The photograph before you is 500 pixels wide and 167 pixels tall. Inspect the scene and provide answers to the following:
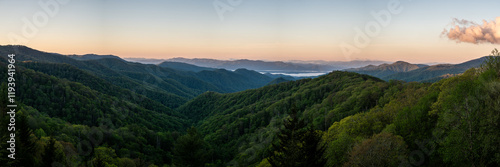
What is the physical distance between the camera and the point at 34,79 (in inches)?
7279

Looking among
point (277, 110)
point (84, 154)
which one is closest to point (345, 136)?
point (84, 154)

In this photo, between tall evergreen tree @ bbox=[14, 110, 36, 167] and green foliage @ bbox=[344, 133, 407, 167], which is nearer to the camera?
green foliage @ bbox=[344, 133, 407, 167]

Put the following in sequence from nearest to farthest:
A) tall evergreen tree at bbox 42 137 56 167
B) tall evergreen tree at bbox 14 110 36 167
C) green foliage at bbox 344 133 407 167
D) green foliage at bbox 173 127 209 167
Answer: green foliage at bbox 344 133 407 167, tall evergreen tree at bbox 42 137 56 167, tall evergreen tree at bbox 14 110 36 167, green foliage at bbox 173 127 209 167

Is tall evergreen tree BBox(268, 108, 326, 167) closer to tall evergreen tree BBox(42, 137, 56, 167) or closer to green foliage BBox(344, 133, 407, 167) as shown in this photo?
green foliage BBox(344, 133, 407, 167)

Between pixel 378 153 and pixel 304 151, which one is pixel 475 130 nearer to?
pixel 378 153

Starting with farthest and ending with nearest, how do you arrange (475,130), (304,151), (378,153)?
1. (378,153)
2. (304,151)
3. (475,130)

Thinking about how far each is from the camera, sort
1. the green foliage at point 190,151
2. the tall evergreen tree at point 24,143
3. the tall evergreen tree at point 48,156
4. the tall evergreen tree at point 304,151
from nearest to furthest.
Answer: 1. the tall evergreen tree at point 304,151
2. the tall evergreen tree at point 48,156
3. the tall evergreen tree at point 24,143
4. the green foliage at point 190,151

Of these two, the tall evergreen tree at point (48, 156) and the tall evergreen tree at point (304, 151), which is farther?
the tall evergreen tree at point (48, 156)

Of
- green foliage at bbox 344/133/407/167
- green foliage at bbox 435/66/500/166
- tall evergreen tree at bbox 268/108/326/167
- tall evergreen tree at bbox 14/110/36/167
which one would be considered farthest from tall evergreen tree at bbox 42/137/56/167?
green foliage at bbox 435/66/500/166

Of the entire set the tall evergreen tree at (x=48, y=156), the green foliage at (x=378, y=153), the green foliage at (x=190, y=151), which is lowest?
the green foliage at (x=190, y=151)

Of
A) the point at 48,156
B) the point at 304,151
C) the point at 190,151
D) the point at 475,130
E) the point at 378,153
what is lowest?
the point at 190,151

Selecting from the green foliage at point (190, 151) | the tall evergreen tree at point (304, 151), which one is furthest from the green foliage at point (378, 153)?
the green foliage at point (190, 151)

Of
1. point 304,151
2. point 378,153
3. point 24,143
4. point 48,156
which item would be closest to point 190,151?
point 48,156

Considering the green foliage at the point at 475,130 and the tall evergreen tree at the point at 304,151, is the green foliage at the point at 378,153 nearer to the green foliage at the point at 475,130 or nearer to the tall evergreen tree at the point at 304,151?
the tall evergreen tree at the point at 304,151
